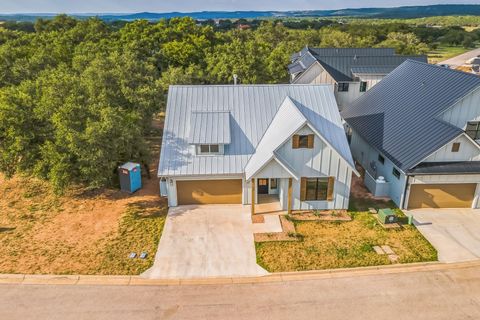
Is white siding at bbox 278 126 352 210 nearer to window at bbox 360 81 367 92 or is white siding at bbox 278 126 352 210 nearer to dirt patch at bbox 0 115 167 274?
dirt patch at bbox 0 115 167 274

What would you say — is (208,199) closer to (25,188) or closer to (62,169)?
(62,169)

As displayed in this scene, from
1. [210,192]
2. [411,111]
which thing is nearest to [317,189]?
[210,192]

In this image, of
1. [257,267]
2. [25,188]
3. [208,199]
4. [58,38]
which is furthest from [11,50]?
[257,267]

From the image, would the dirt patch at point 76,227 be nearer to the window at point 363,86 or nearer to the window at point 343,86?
the window at point 343,86

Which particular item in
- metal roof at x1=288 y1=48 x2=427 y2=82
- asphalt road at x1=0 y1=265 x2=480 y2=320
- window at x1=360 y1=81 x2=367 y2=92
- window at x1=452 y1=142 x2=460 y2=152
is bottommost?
asphalt road at x1=0 y1=265 x2=480 y2=320

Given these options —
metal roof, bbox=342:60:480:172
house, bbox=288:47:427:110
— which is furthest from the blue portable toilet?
house, bbox=288:47:427:110

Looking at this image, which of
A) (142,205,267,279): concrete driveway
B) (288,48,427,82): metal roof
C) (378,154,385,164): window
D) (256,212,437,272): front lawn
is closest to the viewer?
(142,205,267,279): concrete driveway

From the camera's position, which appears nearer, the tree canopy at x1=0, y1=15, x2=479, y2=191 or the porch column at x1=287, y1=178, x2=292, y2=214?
the tree canopy at x1=0, y1=15, x2=479, y2=191

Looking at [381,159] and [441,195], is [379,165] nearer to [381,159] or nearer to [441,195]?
[381,159]
